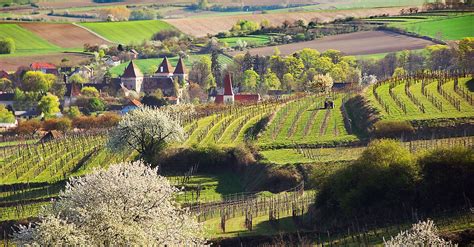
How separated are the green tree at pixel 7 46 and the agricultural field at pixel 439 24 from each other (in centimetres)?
6130

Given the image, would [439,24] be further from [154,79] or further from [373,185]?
[373,185]

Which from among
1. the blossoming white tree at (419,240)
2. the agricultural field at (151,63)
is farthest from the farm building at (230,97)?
the blossoming white tree at (419,240)

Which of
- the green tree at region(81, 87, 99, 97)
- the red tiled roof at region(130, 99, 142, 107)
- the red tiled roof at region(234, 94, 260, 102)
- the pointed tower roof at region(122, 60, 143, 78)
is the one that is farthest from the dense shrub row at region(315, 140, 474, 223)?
the pointed tower roof at region(122, 60, 143, 78)

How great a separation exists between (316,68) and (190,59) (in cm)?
3297

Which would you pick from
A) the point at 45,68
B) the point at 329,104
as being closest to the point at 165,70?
the point at 45,68

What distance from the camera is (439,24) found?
15588 centimetres

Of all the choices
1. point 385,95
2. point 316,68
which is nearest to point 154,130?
point 385,95

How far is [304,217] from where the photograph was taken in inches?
2239

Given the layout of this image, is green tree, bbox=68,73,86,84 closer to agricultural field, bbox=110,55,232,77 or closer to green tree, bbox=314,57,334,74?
agricultural field, bbox=110,55,232,77

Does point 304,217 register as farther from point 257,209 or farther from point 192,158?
point 192,158

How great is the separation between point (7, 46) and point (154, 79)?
4138cm

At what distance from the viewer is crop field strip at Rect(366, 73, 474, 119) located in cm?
7506

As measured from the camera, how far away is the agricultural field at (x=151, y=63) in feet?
543

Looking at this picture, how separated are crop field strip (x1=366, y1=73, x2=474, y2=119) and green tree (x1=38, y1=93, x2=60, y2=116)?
51535 mm
